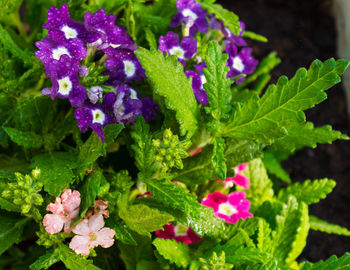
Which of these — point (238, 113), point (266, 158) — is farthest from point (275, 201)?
point (238, 113)

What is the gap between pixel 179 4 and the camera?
1605 mm

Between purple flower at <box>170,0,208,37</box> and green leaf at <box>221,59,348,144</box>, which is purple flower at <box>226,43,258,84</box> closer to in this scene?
purple flower at <box>170,0,208,37</box>

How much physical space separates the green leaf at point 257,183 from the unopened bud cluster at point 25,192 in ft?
2.77

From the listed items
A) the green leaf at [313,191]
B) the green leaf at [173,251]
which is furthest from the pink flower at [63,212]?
the green leaf at [313,191]

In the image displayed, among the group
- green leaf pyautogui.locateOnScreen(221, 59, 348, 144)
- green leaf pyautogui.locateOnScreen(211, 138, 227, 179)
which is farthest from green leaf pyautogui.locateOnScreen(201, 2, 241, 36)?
green leaf pyautogui.locateOnScreen(211, 138, 227, 179)

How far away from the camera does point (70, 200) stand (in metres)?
1.34

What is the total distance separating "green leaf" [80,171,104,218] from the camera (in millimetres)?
1316

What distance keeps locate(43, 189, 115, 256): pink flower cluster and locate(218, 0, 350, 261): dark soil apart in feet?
3.85

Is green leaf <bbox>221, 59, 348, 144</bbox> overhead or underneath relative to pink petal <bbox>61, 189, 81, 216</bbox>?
overhead

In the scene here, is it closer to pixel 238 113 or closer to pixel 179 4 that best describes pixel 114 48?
pixel 179 4

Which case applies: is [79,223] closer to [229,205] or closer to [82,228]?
[82,228]

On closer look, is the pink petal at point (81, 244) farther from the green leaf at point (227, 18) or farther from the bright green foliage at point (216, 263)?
the green leaf at point (227, 18)

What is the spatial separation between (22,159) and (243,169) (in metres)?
0.76

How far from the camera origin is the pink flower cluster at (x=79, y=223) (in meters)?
1.31
